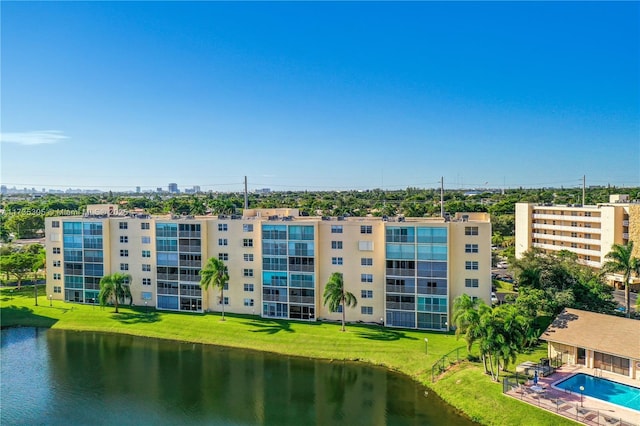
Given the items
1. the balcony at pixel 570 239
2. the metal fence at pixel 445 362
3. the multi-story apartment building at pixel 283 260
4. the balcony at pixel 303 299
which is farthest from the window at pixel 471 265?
the balcony at pixel 570 239

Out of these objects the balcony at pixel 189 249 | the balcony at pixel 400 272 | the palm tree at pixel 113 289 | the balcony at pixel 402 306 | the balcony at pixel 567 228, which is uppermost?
the balcony at pixel 567 228

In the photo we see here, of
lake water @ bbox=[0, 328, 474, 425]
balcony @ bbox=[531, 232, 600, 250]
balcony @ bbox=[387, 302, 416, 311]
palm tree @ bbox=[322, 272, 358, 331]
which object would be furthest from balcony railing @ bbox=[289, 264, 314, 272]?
balcony @ bbox=[531, 232, 600, 250]

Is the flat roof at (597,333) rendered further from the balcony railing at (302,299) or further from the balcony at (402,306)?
the balcony railing at (302,299)

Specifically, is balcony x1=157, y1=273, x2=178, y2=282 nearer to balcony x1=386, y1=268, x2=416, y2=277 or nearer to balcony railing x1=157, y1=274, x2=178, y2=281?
balcony railing x1=157, y1=274, x2=178, y2=281

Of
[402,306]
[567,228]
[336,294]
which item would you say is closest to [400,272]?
[402,306]

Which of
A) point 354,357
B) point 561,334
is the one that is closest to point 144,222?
point 354,357

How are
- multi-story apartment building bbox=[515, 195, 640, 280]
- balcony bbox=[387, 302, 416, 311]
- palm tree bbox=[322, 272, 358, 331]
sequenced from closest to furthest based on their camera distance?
palm tree bbox=[322, 272, 358, 331] < balcony bbox=[387, 302, 416, 311] < multi-story apartment building bbox=[515, 195, 640, 280]

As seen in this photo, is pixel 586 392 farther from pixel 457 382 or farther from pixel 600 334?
pixel 457 382
